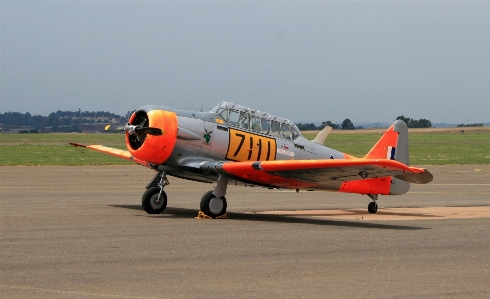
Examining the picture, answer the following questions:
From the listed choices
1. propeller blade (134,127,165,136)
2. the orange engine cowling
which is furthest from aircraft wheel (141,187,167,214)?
propeller blade (134,127,165,136)

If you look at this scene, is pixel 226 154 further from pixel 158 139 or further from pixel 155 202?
pixel 155 202

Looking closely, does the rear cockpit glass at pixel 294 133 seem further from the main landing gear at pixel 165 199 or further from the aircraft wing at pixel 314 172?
Result: the main landing gear at pixel 165 199

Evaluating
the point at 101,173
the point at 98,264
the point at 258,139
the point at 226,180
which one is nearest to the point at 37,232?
the point at 98,264

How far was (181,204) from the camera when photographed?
22031 mm

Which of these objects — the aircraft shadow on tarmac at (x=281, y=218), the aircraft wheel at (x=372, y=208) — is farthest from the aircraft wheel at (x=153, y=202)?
the aircraft wheel at (x=372, y=208)

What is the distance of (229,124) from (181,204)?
4130 millimetres

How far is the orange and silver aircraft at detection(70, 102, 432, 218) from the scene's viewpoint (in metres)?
17.5

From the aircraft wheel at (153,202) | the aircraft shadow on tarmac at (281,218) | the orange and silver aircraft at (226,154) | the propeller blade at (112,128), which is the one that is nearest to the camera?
the aircraft shadow on tarmac at (281,218)

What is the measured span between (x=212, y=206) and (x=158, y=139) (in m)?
1.90

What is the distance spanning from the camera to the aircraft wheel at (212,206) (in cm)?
1773

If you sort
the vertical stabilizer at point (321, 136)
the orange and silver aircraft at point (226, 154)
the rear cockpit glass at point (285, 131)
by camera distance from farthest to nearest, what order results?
the vertical stabilizer at point (321, 136) < the rear cockpit glass at point (285, 131) < the orange and silver aircraft at point (226, 154)

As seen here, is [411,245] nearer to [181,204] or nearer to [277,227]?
[277,227]

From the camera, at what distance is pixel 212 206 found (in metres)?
17.8

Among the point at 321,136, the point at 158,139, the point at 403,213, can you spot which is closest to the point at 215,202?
the point at 158,139
